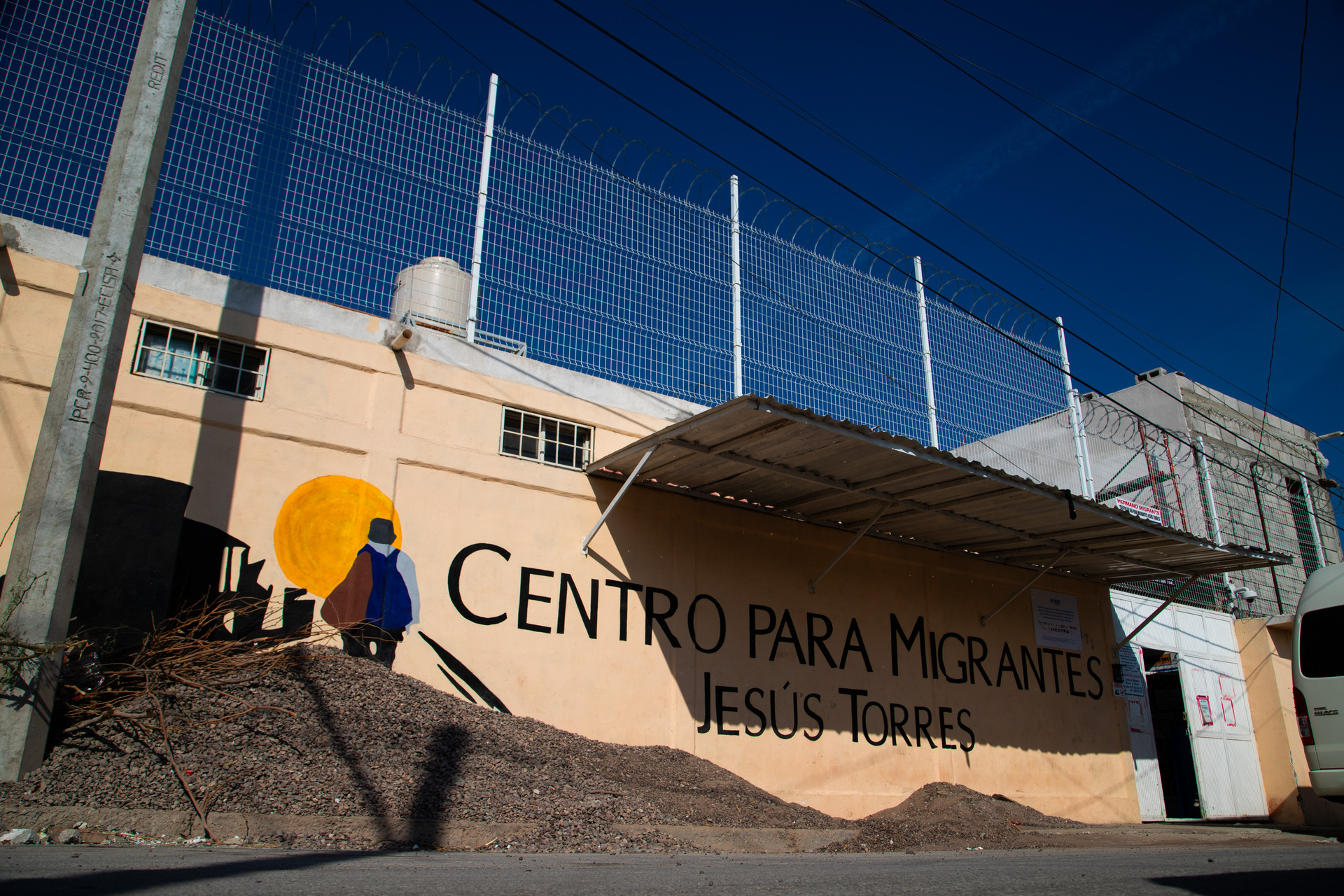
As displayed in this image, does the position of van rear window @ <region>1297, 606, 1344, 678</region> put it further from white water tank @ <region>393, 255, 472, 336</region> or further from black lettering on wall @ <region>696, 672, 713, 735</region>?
white water tank @ <region>393, 255, 472, 336</region>

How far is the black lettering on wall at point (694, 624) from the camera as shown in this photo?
386 inches

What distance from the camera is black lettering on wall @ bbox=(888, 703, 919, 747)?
11.1 metres

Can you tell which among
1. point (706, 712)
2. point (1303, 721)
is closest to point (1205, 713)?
point (1303, 721)

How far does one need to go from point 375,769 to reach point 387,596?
2092 millimetres

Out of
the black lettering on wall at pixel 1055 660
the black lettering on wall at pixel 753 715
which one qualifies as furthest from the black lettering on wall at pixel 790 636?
the black lettering on wall at pixel 1055 660

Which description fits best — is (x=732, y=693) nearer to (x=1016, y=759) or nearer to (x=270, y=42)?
(x=1016, y=759)

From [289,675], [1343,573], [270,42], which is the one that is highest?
[270,42]

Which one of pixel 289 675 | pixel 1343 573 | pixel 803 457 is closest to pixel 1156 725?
pixel 1343 573

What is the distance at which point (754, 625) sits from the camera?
10289 mm

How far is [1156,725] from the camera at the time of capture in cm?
1538

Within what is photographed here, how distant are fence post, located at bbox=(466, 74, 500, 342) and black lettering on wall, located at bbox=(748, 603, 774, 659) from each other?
4.60 m

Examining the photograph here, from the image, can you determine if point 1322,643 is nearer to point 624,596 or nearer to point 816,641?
point 816,641

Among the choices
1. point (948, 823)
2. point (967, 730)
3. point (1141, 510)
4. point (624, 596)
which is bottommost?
point (948, 823)

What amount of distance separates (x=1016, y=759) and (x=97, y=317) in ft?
41.0
